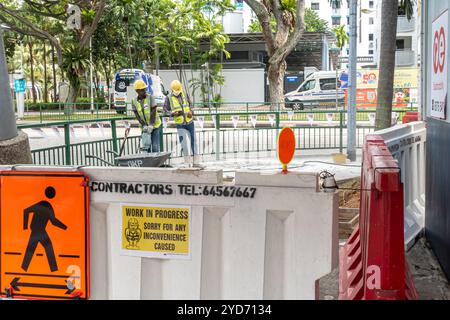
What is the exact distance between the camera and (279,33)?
116ft

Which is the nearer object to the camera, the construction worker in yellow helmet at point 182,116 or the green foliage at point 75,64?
the construction worker in yellow helmet at point 182,116

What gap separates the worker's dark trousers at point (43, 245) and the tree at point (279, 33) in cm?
3030

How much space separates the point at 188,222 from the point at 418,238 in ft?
12.4

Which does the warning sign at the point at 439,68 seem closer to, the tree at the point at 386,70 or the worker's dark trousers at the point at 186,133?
the tree at the point at 386,70

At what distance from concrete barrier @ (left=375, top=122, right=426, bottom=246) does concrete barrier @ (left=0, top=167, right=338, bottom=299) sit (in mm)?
2192

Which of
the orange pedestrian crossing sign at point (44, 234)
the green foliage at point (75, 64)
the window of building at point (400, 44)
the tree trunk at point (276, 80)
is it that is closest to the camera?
the orange pedestrian crossing sign at point (44, 234)

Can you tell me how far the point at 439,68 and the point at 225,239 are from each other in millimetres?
2901

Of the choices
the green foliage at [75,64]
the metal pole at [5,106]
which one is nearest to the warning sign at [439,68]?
the metal pole at [5,106]

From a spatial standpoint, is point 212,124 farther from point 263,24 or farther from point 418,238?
point 263,24

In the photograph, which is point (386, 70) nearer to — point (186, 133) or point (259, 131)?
point (186, 133)

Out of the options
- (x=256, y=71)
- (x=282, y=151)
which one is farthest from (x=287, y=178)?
(x=256, y=71)

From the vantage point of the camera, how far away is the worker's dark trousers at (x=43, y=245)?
4102 millimetres

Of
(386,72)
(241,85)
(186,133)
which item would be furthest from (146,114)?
(241,85)

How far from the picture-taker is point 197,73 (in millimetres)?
49844
